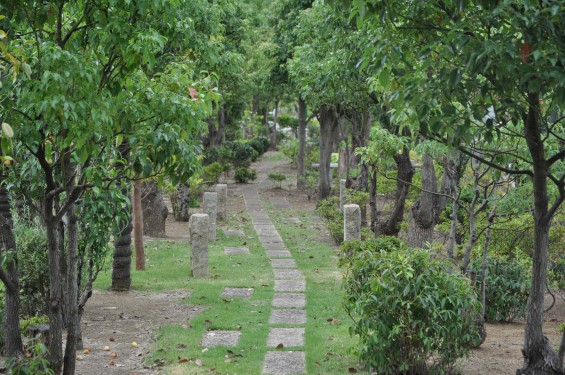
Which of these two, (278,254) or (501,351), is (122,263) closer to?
(278,254)

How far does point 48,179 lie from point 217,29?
8.40 m

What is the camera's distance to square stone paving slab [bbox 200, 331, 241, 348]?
8.88 meters

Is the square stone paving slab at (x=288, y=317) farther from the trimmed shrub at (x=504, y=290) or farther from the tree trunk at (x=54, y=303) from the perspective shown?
the tree trunk at (x=54, y=303)

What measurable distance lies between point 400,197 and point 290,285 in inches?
147

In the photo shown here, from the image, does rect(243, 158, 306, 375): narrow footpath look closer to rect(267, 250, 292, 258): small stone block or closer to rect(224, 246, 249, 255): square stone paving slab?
rect(267, 250, 292, 258): small stone block

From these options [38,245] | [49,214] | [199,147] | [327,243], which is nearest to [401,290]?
[199,147]

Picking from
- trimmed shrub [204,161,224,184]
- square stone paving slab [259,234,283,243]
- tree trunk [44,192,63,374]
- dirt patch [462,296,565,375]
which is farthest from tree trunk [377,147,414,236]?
trimmed shrub [204,161,224,184]

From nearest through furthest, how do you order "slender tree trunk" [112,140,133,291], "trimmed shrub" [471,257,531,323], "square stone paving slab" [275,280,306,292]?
"trimmed shrub" [471,257,531,323] < "slender tree trunk" [112,140,133,291] < "square stone paving slab" [275,280,306,292]

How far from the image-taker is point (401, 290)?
23.1 feet

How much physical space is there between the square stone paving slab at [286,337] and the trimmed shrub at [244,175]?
24378 millimetres

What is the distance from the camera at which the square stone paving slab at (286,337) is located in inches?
348

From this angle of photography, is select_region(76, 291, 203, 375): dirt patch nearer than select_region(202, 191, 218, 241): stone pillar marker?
Yes

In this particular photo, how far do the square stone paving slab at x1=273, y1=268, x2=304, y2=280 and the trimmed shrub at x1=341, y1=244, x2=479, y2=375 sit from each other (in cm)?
630

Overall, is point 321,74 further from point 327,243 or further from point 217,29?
point 327,243
